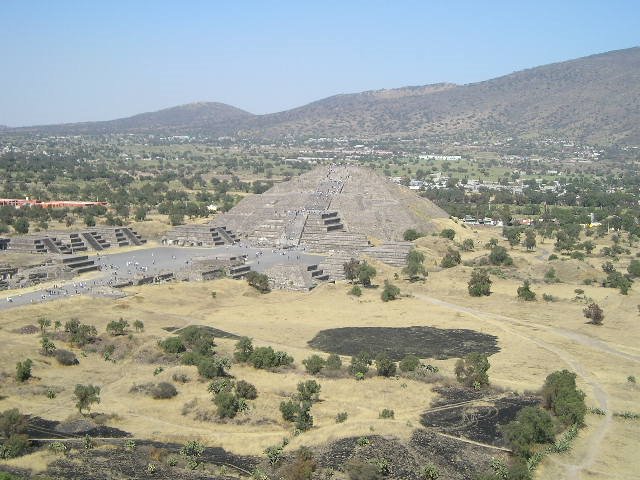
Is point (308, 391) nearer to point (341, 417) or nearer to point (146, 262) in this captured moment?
point (341, 417)

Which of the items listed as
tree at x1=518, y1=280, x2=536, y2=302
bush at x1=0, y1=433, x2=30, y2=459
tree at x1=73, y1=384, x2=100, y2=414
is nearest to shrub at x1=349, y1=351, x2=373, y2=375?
tree at x1=73, y1=384, x2=100, y2=414

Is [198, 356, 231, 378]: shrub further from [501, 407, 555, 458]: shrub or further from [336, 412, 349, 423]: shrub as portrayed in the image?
[501, 407, 555, 458]: shrub

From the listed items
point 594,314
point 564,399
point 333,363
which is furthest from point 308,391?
point 594,314

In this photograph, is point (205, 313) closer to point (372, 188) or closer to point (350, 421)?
point (350, 421)

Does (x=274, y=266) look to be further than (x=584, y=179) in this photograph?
No

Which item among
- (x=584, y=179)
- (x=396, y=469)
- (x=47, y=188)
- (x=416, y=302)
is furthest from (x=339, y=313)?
(x=584, y=179)
